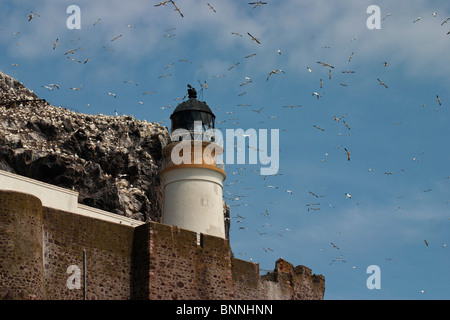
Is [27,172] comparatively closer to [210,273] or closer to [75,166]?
[75,166]

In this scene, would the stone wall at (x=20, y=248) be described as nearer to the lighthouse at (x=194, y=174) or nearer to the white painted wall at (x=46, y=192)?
the white painted wall at (x=46, y=192)

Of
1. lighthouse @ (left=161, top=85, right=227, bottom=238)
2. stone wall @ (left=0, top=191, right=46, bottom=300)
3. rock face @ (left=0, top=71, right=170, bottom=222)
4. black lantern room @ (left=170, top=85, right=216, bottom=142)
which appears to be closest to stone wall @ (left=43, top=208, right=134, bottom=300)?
stone wall @ (left=0, top=191, right=46, bottom=300)

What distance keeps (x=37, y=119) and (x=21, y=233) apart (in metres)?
39.0

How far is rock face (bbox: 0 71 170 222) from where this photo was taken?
178ft

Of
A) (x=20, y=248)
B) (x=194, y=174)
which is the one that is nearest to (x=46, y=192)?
(x=20, y=248)

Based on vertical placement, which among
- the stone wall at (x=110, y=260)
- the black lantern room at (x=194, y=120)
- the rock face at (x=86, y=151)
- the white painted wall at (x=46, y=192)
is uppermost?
the rock face at (x=86, y=151)

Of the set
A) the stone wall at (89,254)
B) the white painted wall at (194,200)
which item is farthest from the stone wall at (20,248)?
the white painted wall at (194,200)

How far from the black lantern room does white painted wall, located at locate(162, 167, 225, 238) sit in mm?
2072

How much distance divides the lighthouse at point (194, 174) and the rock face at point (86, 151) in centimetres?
1669

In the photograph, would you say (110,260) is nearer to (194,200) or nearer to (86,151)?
(194,200)

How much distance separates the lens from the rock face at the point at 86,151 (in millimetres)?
54156

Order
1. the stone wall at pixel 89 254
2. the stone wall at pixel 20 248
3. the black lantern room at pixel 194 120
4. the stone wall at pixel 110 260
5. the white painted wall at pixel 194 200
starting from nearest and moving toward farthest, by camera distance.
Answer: the stone wall at pixel 20 248
the stone wall at pixel 110 260
the stone wall at pixel 89 254
the white painted wall at pixel 194 200
the black lantern room at pixel 194 120

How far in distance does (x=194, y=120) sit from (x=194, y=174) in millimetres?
3170
